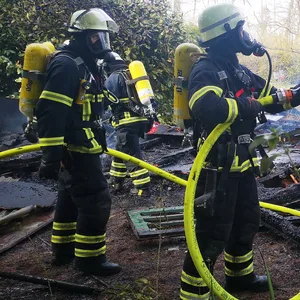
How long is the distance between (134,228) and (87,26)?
6.79ft

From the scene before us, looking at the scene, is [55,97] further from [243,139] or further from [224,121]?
[243,139]

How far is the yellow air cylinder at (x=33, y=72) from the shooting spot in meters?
3.41

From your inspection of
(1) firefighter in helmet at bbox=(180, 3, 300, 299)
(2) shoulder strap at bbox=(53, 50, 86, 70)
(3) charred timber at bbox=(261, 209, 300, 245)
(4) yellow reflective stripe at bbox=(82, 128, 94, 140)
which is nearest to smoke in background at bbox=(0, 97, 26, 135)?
(2) shoulder strap at bbox=(53, 50, 86, 70)

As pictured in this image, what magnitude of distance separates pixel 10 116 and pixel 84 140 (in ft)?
18.0

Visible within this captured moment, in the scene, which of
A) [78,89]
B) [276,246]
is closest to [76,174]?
[78,89]

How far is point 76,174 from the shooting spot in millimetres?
3541

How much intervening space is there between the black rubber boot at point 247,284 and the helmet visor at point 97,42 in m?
2.14

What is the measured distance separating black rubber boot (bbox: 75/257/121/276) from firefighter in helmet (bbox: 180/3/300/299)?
0.96 meters

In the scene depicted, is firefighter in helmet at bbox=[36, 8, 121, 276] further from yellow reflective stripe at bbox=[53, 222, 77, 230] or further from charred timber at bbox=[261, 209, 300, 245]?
charred timber at bbox=[261, 209, 300, 245]

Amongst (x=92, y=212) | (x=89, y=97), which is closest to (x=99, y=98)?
(x=89, y=97)

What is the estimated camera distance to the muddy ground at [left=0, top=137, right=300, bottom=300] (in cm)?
317

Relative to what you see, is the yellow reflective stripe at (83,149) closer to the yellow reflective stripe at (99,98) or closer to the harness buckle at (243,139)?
the yellow reflective stripe at (99,98)

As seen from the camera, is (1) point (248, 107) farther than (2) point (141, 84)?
No

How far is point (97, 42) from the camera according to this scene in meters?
3.57
